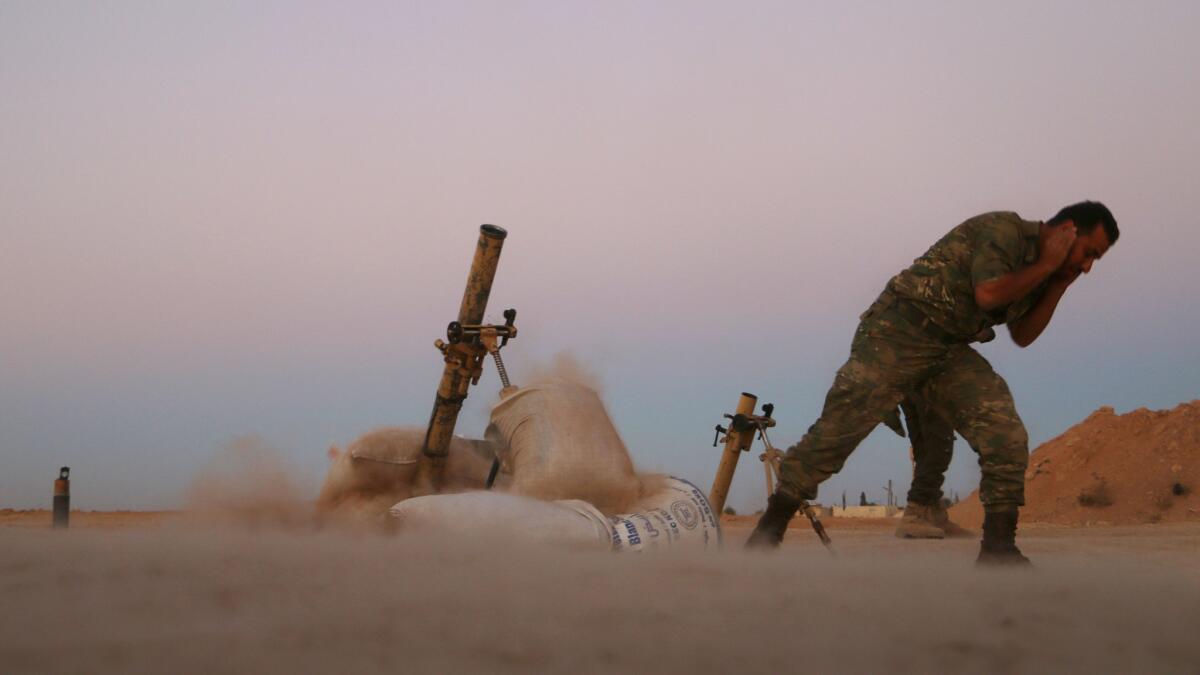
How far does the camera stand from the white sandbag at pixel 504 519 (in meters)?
4.31

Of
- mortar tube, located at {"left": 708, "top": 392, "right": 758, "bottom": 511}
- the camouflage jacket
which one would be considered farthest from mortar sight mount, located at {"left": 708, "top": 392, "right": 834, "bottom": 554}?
the camouflage jacket

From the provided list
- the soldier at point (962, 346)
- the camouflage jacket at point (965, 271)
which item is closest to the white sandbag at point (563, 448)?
the soldier at point (962, 346)

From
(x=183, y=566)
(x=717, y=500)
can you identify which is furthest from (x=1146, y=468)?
(x=183, y=566)

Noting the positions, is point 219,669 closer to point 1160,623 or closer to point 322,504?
point 1160,623

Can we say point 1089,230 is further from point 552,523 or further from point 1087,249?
point 552,523

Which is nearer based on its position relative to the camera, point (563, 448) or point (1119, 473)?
point (563, 448)

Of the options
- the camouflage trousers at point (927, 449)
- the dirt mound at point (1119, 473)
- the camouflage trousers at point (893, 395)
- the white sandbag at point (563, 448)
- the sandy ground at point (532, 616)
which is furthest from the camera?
the dirt mound at point (1119, 473)

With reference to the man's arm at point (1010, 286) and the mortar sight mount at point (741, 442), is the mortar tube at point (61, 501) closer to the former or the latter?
the mortar sight mount at point (741, 442)

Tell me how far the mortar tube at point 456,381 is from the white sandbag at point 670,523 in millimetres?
1295

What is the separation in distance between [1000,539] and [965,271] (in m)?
1.01

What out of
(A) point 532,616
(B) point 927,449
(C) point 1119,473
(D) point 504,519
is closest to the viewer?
(A) point 532,616

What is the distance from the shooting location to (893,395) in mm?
4570

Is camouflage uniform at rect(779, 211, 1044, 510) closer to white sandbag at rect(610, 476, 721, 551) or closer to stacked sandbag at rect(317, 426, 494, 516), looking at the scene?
white sandbag at rect(610, 476, 721, 551)

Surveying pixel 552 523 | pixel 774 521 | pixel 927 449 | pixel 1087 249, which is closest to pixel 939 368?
pixel 1087 249
